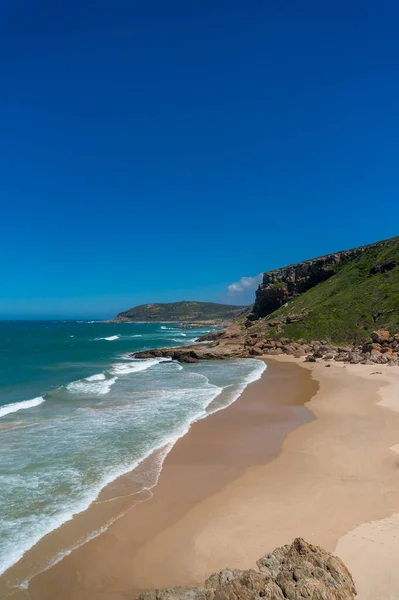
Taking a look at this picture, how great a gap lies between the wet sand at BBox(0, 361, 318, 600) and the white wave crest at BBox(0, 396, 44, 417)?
12165 millimetres

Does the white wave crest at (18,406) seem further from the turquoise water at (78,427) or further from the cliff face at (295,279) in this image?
the cliff face at (295,279)

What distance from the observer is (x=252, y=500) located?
34.4ft

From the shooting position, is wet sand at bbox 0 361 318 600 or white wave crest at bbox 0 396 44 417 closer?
wet sand at bbox 0 361 318 600

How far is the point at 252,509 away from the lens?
9.95m

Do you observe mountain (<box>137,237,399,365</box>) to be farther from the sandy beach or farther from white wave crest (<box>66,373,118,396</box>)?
the sandy beach

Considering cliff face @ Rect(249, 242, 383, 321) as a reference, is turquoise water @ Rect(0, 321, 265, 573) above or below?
below

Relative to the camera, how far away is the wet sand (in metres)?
7.43

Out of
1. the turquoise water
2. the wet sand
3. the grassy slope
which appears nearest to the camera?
the wet sand

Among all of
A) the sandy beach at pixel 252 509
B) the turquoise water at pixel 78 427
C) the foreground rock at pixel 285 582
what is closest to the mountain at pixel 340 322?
the turquoise water at pixel 78 427

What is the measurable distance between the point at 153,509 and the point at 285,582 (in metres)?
5.38

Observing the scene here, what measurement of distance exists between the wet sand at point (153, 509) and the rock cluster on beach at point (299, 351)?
65.4 feet

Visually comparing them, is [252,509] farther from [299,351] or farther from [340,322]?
[340,322]

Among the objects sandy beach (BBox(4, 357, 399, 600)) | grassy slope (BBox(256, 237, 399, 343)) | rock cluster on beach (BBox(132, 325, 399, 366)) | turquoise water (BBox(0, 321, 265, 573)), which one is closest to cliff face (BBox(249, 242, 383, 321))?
grassy slope (BBox(256, 237, 399, 343))

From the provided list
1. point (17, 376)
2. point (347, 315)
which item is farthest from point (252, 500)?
point (347, 315)
